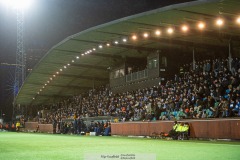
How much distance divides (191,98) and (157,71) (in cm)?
1208

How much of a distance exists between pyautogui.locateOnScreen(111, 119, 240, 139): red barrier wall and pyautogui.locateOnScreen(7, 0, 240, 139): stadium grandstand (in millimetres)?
53

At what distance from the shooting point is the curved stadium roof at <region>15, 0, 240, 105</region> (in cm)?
2352

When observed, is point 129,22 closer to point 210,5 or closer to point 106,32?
point 106,32

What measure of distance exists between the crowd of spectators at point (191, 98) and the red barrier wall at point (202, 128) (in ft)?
2.04

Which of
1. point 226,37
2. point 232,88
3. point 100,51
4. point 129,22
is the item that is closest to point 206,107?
point 232,88

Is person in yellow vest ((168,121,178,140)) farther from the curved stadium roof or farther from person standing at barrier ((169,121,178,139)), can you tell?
the curved stadium roof

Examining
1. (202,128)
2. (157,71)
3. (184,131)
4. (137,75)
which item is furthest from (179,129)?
(137,75)

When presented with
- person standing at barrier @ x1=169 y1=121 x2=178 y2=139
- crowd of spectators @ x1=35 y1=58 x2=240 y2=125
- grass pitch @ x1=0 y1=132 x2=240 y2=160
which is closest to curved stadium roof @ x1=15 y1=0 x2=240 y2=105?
crowd of spectators @ x1=35 y1=58 x2=240 y2=125

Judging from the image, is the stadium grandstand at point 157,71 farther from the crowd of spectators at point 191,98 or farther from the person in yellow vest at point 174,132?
the person in yellow vest at point 174,132

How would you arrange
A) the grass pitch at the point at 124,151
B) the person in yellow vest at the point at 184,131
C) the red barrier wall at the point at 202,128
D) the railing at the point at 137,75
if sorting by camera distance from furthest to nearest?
1. the railing at the point at 137,75
2. the person in yellow vest at the point at 184,131
3. the red barrier wall at the point at 202,128
4. the grass pitch at the point at 124,151

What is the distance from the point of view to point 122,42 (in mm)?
34156

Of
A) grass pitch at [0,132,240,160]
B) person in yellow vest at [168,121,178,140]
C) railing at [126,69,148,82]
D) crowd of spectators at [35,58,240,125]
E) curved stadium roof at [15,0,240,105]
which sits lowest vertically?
grass pitch at [0,132,240,160]

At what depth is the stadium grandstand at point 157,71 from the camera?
2253cm

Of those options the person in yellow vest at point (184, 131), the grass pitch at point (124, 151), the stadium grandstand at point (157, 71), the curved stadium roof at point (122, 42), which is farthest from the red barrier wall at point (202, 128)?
the curved stadium roof at point (122, 42)
